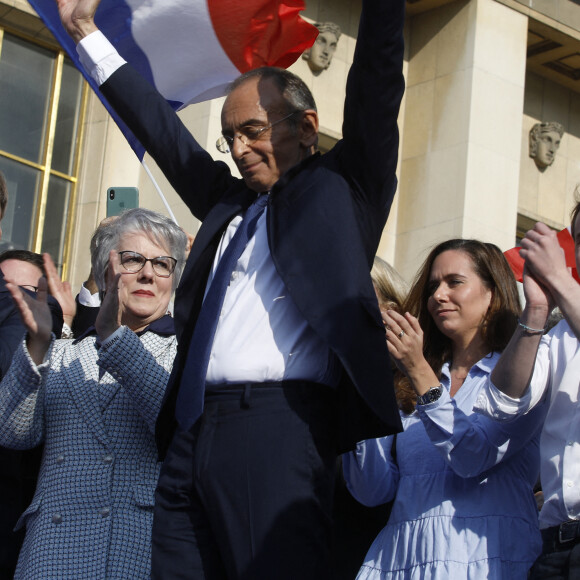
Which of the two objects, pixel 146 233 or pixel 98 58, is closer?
pixel 98 58

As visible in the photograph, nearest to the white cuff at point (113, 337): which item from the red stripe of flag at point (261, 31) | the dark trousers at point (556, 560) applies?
the dark trousers at point (556, 560)

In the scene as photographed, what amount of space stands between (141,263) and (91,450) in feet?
2.49

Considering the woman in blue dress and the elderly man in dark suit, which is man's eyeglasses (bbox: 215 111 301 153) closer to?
the elderly man in dark suit

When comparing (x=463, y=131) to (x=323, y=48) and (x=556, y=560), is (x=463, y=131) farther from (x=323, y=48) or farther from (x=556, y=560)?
(x=556, y=560)

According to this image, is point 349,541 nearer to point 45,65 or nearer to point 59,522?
point 59,522

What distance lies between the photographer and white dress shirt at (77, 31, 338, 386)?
2959 millimetres

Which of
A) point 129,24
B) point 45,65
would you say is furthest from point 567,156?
point 129,24

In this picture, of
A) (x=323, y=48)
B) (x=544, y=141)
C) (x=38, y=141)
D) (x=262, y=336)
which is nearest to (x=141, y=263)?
(x=262, y=336)

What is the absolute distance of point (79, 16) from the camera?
3.49 meters

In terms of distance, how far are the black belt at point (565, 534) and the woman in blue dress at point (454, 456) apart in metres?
0.45

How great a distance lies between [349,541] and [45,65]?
21.0ft

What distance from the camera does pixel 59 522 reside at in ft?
12.2

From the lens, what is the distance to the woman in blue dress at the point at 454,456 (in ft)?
12.0

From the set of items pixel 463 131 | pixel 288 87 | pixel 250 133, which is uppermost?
pixel 463 131
